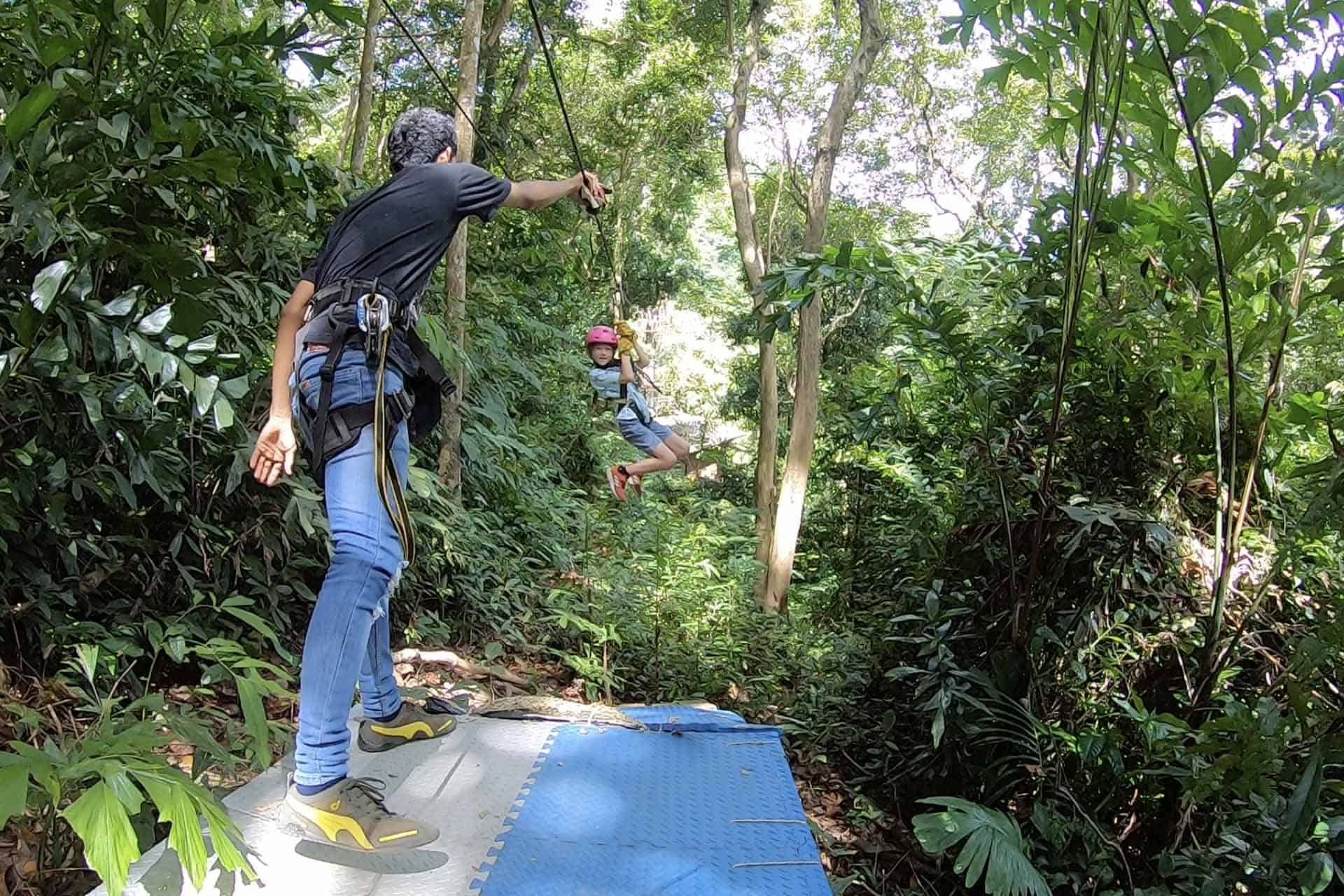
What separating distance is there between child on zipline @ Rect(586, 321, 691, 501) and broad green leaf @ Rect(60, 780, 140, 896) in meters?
2.87

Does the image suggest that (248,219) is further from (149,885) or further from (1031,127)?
(1031,127)

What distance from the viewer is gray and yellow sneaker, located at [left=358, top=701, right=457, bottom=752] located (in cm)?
238

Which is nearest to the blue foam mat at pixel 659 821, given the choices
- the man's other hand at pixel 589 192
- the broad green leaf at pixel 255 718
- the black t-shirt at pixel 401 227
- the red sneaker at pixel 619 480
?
the broad green leaf at pixel 255 718

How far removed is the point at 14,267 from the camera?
7.41ft

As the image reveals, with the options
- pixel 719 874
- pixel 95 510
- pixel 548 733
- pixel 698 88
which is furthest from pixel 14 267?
pixel 698 88

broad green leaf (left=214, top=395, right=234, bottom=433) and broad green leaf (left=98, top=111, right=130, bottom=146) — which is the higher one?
broad green leaf (left=98, top=111, right=130, bottom=146)

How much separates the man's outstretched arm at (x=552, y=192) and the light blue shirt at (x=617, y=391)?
188 cm

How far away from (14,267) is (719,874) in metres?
2.31

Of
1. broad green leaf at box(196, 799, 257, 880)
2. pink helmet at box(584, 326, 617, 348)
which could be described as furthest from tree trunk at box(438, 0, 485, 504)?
broad green leaf at box(196, 799, 257, 880)

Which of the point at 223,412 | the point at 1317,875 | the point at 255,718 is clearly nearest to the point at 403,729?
the point at 255,718

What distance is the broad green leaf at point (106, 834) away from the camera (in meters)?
1.08

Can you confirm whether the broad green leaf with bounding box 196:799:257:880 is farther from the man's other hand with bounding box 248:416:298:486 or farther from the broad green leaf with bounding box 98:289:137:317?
the broad green leaf with bounding box 98:289:137:317

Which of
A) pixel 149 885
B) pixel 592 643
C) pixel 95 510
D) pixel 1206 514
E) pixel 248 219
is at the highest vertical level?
pixel 248 219

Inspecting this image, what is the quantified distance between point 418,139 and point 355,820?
164 centimetres
